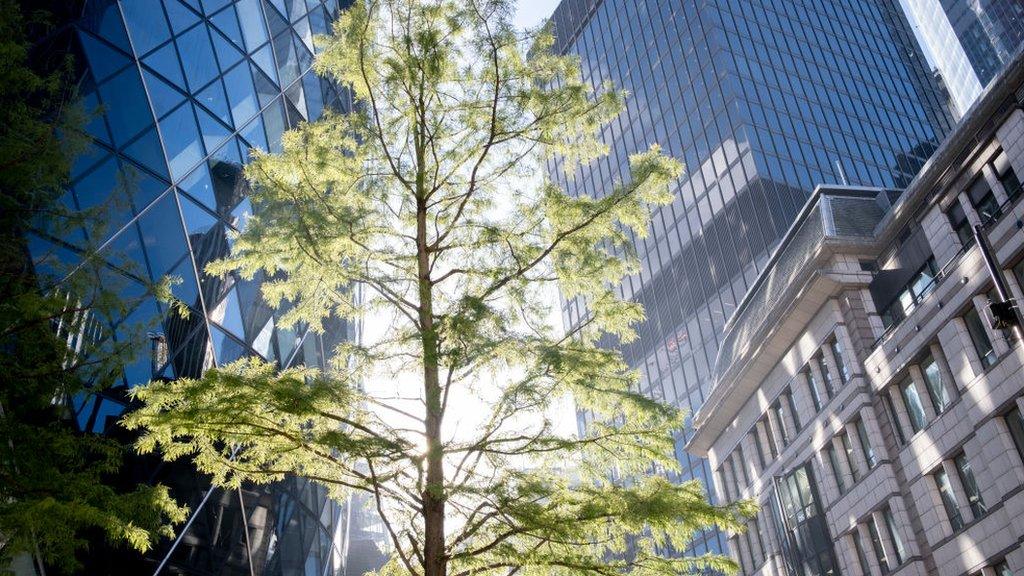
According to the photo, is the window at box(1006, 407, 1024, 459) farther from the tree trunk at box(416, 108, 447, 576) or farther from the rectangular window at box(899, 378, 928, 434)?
the tree trunk at box(416, 108, 447, 576)

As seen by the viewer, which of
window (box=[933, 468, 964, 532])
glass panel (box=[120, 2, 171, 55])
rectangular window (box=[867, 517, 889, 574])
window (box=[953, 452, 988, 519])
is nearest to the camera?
glass panel (box=[120, 2, 171, 55])

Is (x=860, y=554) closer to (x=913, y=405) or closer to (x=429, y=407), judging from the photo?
(x=913, y=405)

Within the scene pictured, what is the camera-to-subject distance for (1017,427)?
74.1ft

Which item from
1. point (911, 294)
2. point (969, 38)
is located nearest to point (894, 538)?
point (911, 294)

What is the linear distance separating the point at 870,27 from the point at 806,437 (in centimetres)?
7409

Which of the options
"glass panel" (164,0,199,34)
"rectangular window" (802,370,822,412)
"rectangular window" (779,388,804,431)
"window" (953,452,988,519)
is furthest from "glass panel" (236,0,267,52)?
"rectangular window" (779,388,804,431)

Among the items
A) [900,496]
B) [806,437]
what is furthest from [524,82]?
[806,437]

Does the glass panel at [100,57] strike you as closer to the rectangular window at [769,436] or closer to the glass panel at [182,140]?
the glass panel at [182,140]

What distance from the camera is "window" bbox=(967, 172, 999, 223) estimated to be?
24.9 metres

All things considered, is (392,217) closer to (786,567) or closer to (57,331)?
(57,331)

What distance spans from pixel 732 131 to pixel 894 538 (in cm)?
4906

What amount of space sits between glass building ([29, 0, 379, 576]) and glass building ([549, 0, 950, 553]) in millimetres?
41776

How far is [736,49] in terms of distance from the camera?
7669cm

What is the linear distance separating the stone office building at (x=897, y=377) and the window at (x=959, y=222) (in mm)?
74
